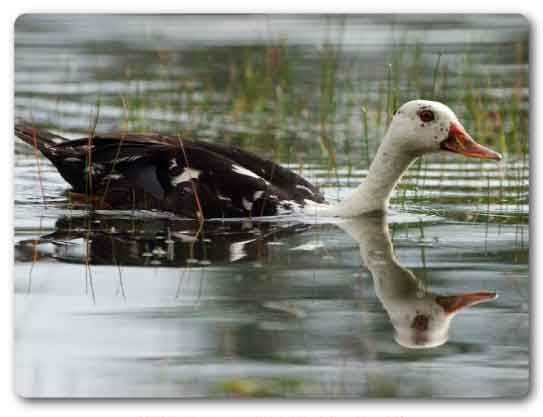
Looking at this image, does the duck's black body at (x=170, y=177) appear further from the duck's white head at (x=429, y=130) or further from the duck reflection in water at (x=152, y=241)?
the duck's white head at (x=429, y=130)

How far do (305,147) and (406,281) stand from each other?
232cm

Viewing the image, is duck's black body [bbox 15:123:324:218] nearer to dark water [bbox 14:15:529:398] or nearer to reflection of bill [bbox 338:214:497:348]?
dark water [bbox 14:15:529:398]

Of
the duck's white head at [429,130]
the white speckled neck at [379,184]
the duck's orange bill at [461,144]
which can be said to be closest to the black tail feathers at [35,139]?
the white speckled neck at [379,184]

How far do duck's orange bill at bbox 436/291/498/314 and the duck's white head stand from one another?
3.93ft

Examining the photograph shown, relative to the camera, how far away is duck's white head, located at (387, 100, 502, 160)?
29.8 feet

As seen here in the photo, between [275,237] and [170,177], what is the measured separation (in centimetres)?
69

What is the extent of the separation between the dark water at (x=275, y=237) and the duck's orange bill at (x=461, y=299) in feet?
0.13

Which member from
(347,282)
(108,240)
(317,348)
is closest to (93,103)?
(108,240)

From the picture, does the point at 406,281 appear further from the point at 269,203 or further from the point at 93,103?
the point at 93,103

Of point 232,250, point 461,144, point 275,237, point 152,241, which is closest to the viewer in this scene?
point 232,250

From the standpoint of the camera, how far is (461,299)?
7934 millimetres

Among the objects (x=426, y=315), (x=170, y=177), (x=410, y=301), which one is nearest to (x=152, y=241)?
(x=170, y=177)

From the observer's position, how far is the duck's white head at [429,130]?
29.8ft

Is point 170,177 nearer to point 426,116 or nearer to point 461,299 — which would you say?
point 426,116
